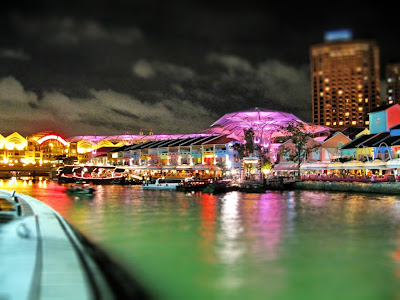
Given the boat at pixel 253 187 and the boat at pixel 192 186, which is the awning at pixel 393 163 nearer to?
the boat at pixel 253 187

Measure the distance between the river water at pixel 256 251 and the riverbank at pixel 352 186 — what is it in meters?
10.5

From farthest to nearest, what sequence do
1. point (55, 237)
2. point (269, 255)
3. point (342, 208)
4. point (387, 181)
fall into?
point (387, 181) < point (342, 208) < point (269, 255) < point (55, 237)

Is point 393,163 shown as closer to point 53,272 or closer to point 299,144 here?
point 299,144

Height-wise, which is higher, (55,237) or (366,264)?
(55,237)

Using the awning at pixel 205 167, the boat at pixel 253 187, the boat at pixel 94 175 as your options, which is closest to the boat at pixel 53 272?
the boat at pixel 253 187

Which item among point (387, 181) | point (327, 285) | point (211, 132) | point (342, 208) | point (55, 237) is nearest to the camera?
point (327, 285)

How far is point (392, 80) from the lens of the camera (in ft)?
421

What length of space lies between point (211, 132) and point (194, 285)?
55913mm

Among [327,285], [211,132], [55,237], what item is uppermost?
[211,132]

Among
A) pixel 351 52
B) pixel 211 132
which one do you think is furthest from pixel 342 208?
pixel 351 52

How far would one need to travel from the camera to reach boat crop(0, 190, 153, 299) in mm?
5305

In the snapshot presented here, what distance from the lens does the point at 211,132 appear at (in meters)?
63.8

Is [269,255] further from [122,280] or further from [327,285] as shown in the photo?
[122,280]

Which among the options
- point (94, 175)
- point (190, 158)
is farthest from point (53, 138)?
point (190, 158)
